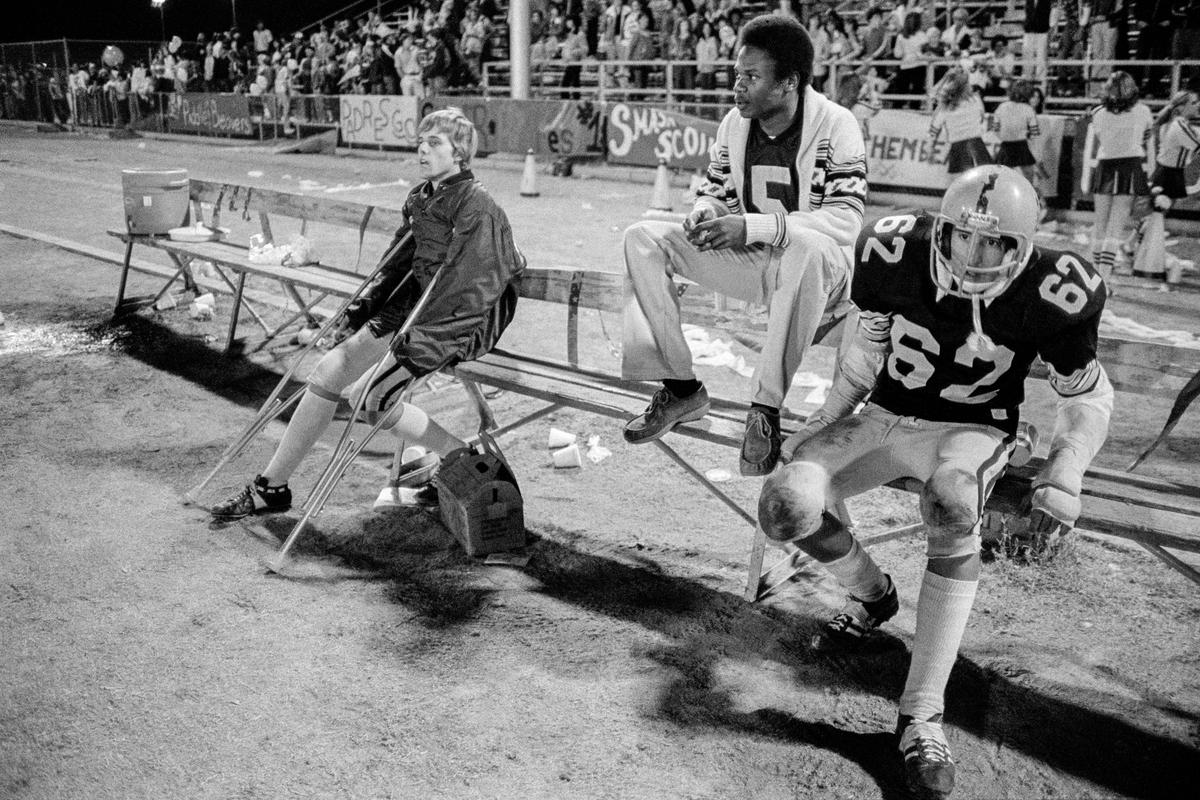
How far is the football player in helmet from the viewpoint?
3.08m

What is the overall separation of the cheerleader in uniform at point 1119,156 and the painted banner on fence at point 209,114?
Answer: 21983 mm

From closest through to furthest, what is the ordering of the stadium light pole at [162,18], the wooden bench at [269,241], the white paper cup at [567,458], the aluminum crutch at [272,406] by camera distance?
the aluminum crutch at [272,406]
the white paper cup at [567,458]
the wooden bench at [269,241]
the stadium light pole at [162,18]

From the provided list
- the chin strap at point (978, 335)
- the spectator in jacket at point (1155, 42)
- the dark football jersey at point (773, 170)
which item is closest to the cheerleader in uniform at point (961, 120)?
the spectator in jacket at point (1155, 42)

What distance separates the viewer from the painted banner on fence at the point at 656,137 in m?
16.7

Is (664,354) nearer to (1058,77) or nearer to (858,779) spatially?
(858,779)

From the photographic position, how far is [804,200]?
4090 millimetres

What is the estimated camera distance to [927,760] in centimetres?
297

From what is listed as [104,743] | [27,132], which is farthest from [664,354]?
[27,132]

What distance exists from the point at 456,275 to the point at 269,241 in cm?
399

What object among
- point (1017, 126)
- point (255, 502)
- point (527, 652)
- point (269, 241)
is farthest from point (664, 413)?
point (1017, 126)

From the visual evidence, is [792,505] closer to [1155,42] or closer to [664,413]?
[664,413]

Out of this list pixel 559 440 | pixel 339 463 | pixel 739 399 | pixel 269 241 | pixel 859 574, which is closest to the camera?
pixel 859 574

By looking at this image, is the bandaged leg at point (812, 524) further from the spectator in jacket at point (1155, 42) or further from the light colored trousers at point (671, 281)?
the spectator in jacket at point (1155, 42)

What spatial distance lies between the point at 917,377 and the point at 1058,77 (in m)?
13.4
